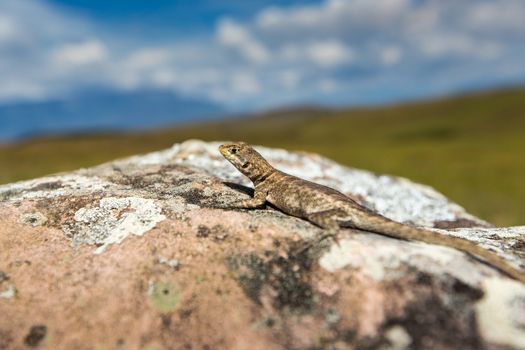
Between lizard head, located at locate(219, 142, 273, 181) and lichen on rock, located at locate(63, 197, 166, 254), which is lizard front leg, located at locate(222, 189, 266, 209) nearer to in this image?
lizard head, located at locate(219, 142, 273, 181)

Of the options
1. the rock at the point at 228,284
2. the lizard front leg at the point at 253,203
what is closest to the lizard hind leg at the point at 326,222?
the rock at the point at 228,284

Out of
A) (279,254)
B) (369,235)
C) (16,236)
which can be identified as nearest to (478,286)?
(369,235)

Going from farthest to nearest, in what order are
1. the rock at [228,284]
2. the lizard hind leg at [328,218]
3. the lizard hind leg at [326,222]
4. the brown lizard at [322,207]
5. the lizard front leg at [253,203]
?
the lizard front leg at [253,203], the lizard hind leg at [328,218], the lizard hind leg at [326,222], the brown lizard at [322,207], the rock at [228,284]

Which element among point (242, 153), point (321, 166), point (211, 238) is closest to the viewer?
point (211, 238)

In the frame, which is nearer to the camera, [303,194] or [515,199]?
[303,194]

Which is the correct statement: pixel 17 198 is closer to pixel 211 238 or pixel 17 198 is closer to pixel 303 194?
pixel 211 238

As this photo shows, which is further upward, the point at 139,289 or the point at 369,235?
the point at 369,235

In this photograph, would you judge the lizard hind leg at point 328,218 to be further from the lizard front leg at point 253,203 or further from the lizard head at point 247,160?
the lizard head at point 247,160
